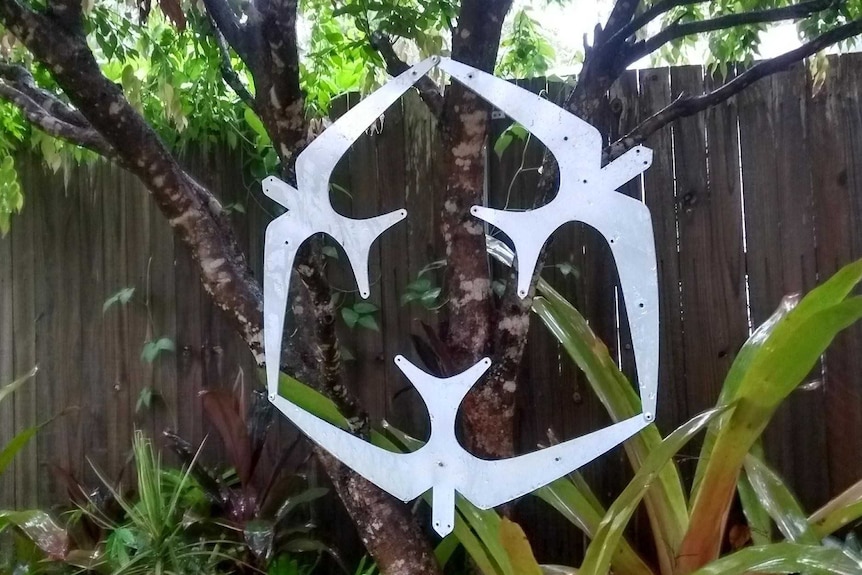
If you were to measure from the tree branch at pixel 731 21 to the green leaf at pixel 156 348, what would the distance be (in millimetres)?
1075

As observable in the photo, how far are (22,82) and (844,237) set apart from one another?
4.94 feet

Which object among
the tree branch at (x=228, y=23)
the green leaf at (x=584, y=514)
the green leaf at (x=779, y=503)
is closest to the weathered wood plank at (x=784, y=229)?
the green leaf at (x=779, y=503)

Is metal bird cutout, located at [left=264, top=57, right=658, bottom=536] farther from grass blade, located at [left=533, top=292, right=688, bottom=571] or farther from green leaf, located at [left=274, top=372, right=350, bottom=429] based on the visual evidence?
grass blade, located at [left=533, top=292, right=688, bottom=571]

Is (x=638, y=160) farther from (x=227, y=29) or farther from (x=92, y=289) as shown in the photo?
(x=92, y=289)

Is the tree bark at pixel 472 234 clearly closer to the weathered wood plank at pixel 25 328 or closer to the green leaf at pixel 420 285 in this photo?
the green leaf at pixel 420 285

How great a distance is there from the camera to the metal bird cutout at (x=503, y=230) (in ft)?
2.59

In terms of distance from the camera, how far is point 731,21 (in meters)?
0.96

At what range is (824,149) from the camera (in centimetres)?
133

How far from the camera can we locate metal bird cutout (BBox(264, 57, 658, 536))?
2.59 ft

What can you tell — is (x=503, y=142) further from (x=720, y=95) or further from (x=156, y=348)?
(x=156, y=348)

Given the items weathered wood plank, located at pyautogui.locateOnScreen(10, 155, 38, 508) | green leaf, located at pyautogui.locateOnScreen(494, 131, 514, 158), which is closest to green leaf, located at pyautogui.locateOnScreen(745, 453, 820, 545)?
green leaf, located at pyautogui.locateOnScreen(494, 131, 514, 158)

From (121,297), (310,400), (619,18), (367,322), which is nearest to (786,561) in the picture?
(310,400)

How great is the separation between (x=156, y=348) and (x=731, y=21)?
124 centimetres

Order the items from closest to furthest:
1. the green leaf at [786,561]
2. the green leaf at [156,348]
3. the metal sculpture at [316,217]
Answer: the green leaf at [786,561] → the metal sculpture at [316,217] → the green leaf at [156,348]
